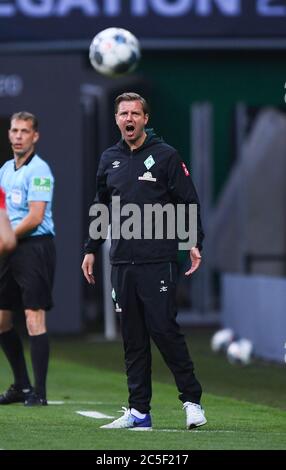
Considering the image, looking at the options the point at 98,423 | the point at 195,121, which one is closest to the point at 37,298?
the point at 98,423

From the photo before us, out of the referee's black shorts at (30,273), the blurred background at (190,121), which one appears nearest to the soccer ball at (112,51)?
the blurred background at (190,121)

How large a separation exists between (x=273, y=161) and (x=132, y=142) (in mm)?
14025

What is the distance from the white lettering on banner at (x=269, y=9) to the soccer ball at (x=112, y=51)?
4517mm

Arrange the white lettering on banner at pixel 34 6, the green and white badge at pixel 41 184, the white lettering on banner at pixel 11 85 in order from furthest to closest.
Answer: the white lettering on banner at pixel 11 85 → the white lettering on banner at pixel 34 6 → the green and white badge at pixel 41 184

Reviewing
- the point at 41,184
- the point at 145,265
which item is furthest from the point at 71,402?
the point at 145,265

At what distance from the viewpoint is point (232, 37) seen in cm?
1914

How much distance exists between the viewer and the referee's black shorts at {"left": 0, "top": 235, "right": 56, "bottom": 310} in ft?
34.6

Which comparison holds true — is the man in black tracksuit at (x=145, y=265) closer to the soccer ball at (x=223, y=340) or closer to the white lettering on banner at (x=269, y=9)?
the soccer ball at (x=223, y=340)

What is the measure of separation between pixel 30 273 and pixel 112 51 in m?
4.35

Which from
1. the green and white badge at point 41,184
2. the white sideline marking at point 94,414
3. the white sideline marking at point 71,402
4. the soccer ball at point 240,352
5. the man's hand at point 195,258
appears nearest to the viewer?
the man's hand at point 195,258

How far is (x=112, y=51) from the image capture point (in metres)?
14.3

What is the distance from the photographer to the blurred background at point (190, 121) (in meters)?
18.5

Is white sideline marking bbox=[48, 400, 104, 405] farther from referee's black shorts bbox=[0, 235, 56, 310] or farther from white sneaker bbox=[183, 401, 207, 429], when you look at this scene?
white sneaker bbox=[183, 401, 207, 429]

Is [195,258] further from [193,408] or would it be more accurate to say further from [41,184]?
[41,184]
